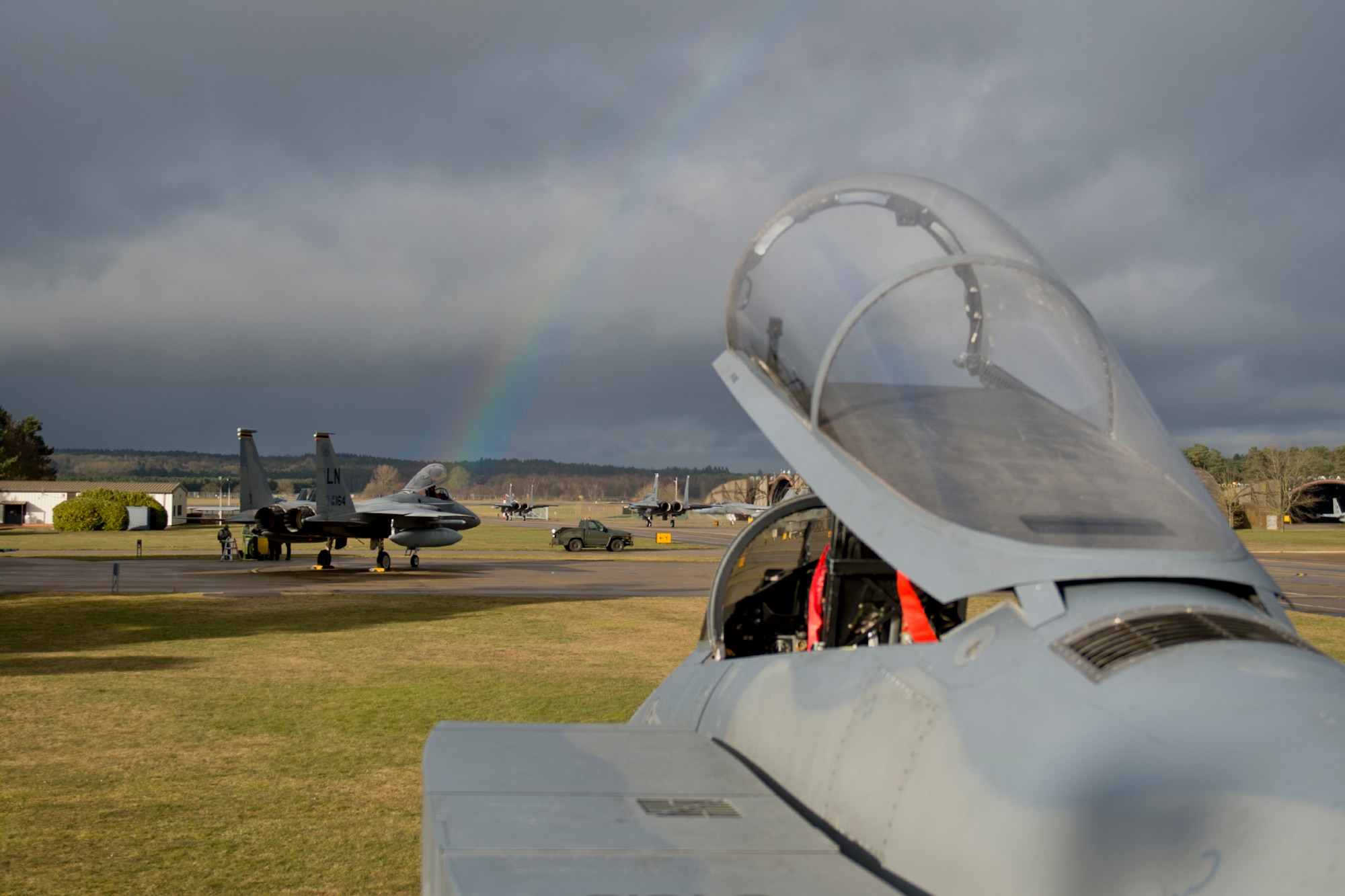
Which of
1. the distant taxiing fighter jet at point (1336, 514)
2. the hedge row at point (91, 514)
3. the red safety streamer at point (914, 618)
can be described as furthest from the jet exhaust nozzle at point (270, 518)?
the distant taxiing fighter jet at point (1336, 514)

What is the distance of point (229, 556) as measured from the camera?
35.3 meters

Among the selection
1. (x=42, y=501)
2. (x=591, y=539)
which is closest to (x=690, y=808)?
(x=591, y=539)

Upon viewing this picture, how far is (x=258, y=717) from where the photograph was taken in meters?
9.12

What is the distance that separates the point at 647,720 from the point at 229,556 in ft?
116

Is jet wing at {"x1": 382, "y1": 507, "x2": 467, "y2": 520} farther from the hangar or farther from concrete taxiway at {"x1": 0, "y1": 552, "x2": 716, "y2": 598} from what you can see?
the hangar

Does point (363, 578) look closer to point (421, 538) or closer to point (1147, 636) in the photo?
point (421, 538)

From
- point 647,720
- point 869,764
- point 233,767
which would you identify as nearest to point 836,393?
point 869,764

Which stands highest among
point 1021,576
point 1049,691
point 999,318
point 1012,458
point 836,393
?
point 999,318

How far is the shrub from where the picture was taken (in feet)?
215

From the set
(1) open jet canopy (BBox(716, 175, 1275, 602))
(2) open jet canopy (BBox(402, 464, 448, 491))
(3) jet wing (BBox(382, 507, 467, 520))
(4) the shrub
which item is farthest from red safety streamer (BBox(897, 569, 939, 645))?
(4) the shrub

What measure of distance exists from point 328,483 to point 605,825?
29804mm

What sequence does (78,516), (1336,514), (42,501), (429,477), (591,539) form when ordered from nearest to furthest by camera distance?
(429,477) < (591,539) < (78,516) < (42,501) < (1336,514)

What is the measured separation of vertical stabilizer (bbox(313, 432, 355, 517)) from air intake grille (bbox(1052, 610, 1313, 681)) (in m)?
29.8

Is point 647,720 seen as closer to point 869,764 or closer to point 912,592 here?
point 912,592
